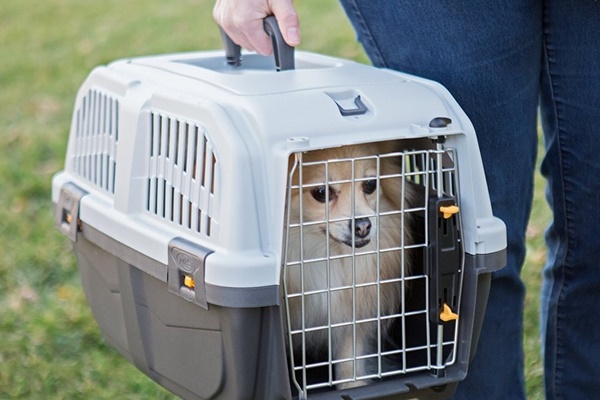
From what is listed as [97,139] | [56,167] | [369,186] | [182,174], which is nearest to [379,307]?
[369,186]

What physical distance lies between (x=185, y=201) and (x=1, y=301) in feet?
4.88

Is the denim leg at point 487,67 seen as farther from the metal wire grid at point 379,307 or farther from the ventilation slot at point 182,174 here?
the ventilation slot at point 182,174

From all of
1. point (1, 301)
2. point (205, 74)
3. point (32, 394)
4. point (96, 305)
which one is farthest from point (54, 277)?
point (205, 74)

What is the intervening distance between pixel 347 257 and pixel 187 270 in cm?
31

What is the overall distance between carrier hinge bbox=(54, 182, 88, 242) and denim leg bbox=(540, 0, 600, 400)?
2.82 ft

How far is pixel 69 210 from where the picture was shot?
181 cm

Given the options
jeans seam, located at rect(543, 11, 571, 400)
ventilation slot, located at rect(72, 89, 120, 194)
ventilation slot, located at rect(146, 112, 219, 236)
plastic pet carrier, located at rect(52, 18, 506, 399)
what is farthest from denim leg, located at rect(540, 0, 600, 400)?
ventilation slot, located at rect(72, 89, 120, 194)

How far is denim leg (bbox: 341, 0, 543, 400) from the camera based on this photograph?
156 cm

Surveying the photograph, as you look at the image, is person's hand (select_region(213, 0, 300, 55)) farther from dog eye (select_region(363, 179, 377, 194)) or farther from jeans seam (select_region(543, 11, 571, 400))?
jeans seam (select_region(543, 11, 571, 400))

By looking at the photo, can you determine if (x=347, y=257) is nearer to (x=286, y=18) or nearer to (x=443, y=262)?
(x=443, y=262)

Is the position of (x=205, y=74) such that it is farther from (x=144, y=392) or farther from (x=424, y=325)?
(x=144, y=392)

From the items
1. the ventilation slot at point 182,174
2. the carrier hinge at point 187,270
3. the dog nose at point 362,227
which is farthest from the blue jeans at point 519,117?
the carrier hinge at point 187,270

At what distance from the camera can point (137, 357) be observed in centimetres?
170

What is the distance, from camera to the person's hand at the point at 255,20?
157 cm
